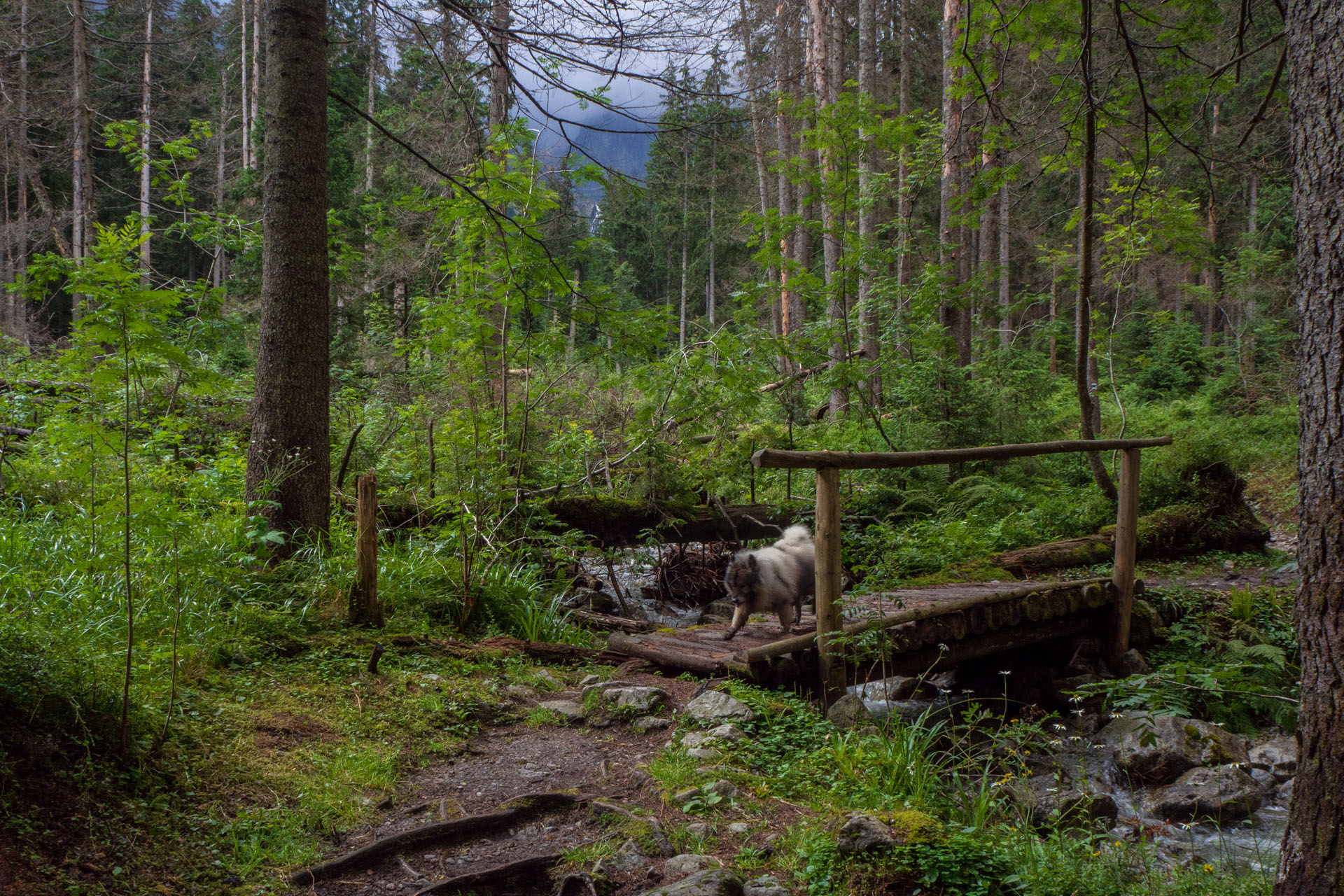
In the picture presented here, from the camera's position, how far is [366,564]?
5898mm

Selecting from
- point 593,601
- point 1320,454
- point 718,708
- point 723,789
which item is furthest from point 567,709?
point 1320,454

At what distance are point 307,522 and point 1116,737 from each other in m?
7.23

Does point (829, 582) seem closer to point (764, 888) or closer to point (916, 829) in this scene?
point (916, 829)

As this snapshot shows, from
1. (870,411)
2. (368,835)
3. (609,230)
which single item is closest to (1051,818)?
(368,835)

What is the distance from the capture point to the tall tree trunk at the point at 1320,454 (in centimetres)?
235

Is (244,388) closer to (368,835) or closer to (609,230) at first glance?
(368,835)

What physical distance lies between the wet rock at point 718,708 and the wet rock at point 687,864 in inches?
64.0

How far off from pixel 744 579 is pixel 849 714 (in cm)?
183

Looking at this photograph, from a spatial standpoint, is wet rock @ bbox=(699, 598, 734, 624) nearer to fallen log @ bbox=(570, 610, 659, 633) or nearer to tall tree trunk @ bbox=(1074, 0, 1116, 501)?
fallen log @ bbox=(570, 610, 659, 633)

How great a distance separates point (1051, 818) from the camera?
3906mm

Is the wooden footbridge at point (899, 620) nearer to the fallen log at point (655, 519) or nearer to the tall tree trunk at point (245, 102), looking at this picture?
the fallen log at point (655, 519)

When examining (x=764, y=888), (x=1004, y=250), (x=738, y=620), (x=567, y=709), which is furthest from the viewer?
(x=1004, y=250)

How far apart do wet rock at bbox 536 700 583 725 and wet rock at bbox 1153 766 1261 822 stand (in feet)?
13.4

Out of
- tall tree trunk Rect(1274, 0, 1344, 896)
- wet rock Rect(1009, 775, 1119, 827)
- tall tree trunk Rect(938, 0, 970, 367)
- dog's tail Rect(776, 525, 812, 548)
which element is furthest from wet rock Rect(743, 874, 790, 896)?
tall tree trunk Rect(938, 0, 970, 367)
